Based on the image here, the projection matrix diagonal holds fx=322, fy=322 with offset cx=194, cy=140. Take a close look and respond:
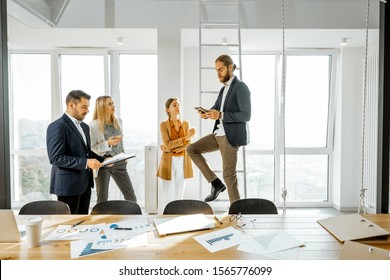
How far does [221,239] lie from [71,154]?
6.09 feet

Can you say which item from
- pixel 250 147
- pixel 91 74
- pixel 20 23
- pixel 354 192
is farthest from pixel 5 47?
pixel 354 192

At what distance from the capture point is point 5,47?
241 centimetres

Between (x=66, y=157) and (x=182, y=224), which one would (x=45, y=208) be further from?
(x=182, y=224)

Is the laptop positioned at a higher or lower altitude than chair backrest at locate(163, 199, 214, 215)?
higher

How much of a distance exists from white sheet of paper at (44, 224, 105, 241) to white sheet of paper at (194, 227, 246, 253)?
0.63 m

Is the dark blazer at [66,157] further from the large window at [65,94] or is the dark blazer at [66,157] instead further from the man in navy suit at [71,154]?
the large window at [65,94]

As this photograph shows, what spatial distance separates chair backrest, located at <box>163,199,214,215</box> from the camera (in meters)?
2.59

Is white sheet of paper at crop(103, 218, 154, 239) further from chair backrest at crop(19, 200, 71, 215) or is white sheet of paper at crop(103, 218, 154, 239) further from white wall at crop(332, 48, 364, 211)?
white wall at crop(332, 48, 364, 211)

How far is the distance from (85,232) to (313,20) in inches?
158

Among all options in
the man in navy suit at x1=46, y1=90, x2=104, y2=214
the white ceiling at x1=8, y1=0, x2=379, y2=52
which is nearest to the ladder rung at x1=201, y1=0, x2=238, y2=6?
the white ceiling at x1=8, y1=0, x2=379, y2=52

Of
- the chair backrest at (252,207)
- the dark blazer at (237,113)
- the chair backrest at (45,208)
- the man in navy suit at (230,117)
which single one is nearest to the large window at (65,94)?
the man in navy suit at (230,117)

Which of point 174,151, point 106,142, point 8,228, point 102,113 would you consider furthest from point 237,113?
point 8,228

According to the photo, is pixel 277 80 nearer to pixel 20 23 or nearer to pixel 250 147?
pixel 250 147

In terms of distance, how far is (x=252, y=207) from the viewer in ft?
8.73
